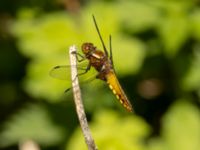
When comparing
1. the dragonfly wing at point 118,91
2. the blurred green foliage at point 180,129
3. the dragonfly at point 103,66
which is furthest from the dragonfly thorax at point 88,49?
the blurred green foliage at point 180,129

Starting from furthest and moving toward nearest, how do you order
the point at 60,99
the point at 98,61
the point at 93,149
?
the point at 60,99 < the point at 98,61 < the point at 93,149

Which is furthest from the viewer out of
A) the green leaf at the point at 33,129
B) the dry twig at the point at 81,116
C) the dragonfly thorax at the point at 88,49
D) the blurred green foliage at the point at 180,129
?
the green leaf at the point at 33,129

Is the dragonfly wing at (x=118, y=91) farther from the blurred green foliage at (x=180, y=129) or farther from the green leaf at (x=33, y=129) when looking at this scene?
the green leaf at (x=33, y=129)

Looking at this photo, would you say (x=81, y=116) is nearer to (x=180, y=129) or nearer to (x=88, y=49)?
(x=88, y=49)

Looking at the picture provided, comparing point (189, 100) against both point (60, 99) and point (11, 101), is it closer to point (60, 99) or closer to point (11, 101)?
point (60, 99)

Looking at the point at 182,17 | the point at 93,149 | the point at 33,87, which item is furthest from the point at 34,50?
the point at 93,149

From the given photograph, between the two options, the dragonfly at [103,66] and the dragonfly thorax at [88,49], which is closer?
the dragonfly at [103,66]

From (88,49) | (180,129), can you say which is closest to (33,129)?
(180,129)

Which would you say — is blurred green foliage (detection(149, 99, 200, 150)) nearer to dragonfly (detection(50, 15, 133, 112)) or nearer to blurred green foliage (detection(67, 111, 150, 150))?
blurred green foliage (detection(67, 111, 150, 150))
